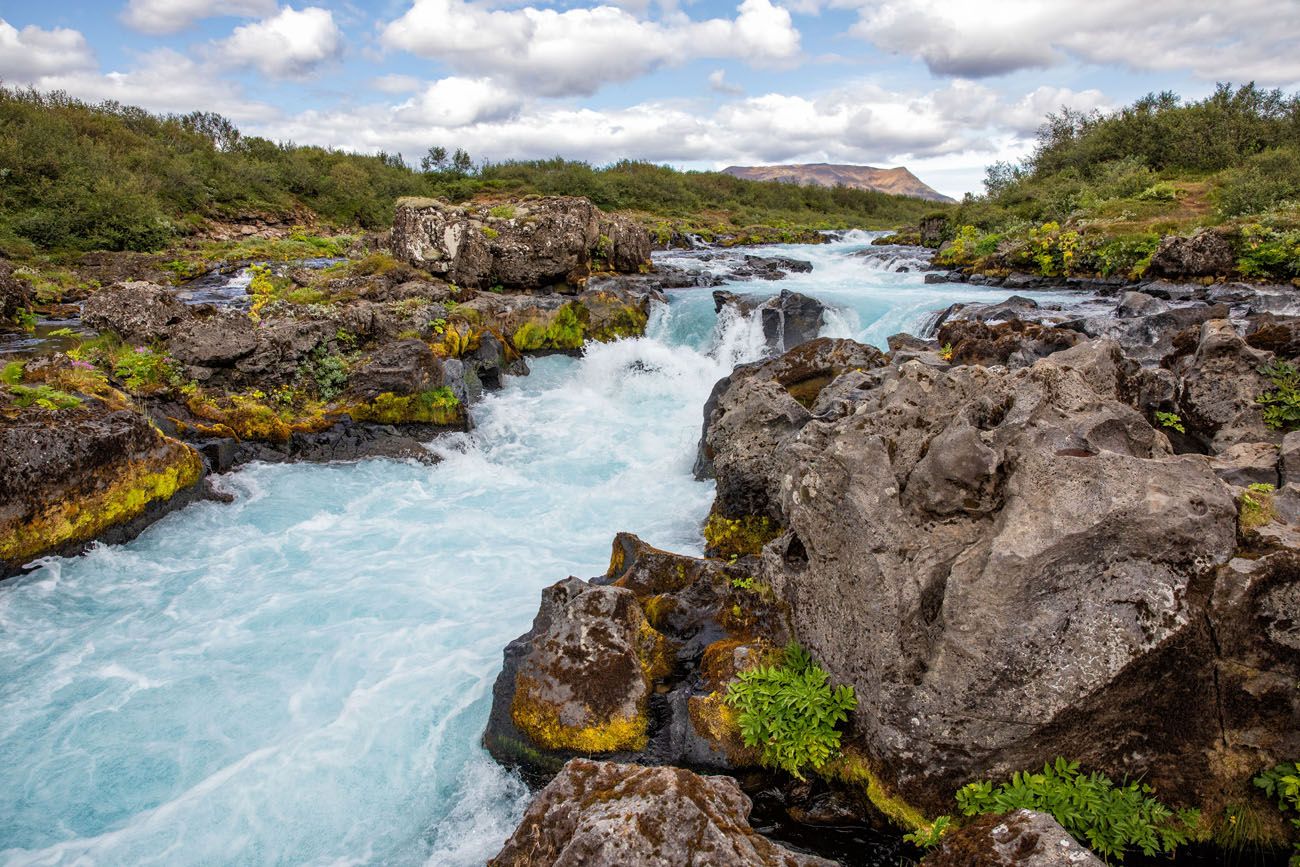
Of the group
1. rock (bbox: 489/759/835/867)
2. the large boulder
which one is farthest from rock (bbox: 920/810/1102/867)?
the large boulder

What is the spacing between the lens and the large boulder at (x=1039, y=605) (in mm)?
4402

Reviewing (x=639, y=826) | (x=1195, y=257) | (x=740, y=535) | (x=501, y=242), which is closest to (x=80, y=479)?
(x=740, y=535)

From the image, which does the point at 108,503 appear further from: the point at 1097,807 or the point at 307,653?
Answer: the point at 1097,807

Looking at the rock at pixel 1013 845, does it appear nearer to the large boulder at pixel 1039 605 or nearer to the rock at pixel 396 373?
the large boulder at pixel 1039 605

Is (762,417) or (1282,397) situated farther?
(762,417)

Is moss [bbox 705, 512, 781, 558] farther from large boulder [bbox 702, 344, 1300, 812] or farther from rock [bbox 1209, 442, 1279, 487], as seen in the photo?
rock [bbox 1209, 442, 1279, 487]

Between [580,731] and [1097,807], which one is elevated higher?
[1097,807]

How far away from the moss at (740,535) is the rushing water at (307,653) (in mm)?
862

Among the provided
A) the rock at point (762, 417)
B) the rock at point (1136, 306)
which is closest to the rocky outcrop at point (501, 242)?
the rock at point (762, 417)

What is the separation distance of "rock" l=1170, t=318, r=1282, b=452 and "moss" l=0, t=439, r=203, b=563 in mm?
14608

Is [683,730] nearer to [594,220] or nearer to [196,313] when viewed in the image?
[196,313]

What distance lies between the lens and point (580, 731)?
5844mm

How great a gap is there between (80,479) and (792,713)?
10.6 meters

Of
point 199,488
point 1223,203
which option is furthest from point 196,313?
point 1223,203
